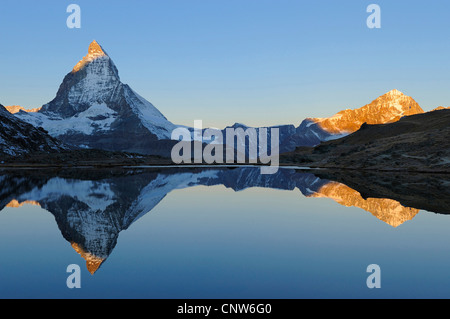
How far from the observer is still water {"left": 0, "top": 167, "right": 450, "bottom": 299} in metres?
13.4

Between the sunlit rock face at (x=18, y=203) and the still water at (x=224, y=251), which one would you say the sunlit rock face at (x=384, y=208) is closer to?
the still water at (x=224, y=251)

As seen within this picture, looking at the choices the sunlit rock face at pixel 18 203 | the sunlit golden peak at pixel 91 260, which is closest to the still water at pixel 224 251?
the sunlit golden peak at pixel 91 260

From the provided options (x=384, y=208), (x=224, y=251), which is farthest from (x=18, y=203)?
(x=384, y=208)

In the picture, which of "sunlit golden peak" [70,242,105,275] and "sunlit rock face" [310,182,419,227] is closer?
"sunlit golden peak" [70,242,105,275]

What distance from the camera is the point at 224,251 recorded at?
18.8 m

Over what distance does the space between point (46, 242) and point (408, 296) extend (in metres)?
18.5

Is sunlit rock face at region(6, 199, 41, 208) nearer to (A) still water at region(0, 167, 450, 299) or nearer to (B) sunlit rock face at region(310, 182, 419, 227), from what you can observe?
(A) still water at region(0, 167, 450, 299)

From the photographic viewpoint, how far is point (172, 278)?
14.5m

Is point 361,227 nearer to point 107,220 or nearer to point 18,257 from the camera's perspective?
point 107,220

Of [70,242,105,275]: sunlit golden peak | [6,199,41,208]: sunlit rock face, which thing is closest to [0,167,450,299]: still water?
[70,242,105,275]: sunlit golden peak

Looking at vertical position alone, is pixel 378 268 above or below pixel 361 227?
below

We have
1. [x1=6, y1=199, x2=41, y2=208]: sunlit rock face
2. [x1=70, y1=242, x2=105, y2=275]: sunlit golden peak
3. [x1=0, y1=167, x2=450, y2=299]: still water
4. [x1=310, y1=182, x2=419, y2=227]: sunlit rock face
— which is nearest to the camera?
[x1=0, y1=167, x2=450, y2=299]: still water
